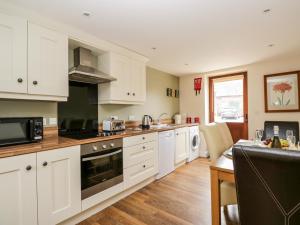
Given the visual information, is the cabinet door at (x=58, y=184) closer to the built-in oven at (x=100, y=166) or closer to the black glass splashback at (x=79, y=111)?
the built-in oven at (x=100, y=166)

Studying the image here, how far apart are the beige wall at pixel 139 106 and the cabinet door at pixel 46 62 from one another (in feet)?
1.01

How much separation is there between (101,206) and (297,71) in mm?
4145

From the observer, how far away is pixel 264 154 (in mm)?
777

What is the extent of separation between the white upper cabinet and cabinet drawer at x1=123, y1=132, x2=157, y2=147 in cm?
64

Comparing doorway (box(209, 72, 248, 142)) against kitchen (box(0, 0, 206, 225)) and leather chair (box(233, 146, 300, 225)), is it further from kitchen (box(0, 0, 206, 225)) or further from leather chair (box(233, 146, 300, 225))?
leather chair (box(233, 146, 300, 225))

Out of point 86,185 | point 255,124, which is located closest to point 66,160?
point 86,185

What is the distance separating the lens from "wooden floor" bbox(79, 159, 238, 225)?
71.6 inches

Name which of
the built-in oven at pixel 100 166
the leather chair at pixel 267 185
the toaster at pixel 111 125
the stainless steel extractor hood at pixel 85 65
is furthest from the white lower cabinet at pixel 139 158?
the leather chair at pixel 267 185

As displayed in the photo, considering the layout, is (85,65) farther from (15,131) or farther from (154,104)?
(154,104)

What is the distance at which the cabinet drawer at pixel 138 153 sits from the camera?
2.33m

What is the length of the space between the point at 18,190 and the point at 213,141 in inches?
71.3

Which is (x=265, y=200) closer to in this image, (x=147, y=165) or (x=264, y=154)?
(x=264, y=154)

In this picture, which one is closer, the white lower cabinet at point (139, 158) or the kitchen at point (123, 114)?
the kitchen at point (123, 114)

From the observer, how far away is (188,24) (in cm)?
200
